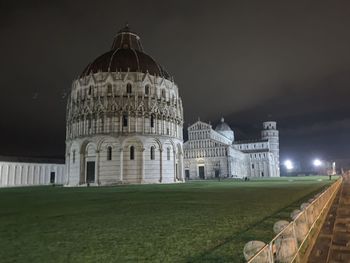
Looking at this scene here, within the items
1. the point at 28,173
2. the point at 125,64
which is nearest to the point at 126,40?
the point at 125,64

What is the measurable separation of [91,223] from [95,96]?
43.3 m

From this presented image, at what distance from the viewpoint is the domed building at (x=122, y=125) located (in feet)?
162

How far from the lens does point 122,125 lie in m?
49.9

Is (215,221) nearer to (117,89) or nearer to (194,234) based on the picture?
(194,234)

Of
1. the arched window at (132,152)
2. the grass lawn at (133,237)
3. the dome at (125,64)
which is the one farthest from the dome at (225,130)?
the grass lawn at (133,237)

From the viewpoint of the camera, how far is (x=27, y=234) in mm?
8906

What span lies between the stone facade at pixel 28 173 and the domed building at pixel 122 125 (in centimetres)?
1383

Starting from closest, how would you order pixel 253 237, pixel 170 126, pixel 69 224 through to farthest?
pixel 253 237, pixel 69 224, pixel 170 126

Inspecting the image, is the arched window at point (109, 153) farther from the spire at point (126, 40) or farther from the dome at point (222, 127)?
the dome at point (222, 127)

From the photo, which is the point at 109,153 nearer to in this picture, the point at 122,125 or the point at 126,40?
the point at 122,125

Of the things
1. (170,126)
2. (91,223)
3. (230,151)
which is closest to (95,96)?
(170,126)

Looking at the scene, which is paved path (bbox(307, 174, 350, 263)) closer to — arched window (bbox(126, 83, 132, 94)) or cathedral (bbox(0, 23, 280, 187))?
cathedral (bbox(0, 23, 280, 187))

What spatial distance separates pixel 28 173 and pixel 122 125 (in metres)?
32.5

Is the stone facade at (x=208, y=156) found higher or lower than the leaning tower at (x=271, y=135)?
lower
